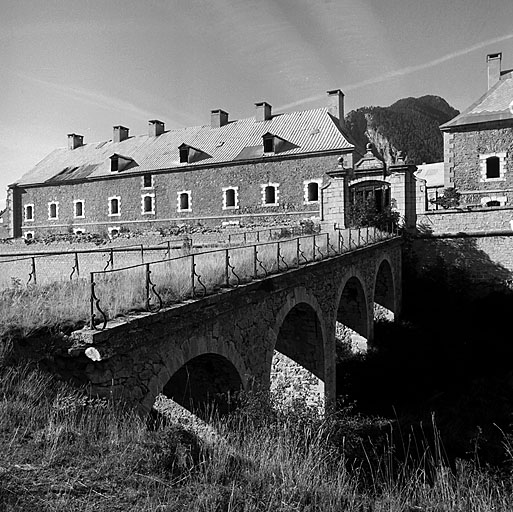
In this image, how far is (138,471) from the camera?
3592 mm

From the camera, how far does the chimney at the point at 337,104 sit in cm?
2980

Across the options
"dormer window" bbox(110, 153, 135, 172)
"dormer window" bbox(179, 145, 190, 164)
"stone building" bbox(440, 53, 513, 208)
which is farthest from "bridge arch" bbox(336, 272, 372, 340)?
"dormer window" bbox(110, 153, 135, 172)

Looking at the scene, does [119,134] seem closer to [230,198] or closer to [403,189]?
[230,198]

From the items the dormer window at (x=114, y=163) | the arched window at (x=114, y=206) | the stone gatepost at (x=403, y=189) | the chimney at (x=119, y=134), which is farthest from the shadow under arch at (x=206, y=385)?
the chimney at (x=119, y=134)

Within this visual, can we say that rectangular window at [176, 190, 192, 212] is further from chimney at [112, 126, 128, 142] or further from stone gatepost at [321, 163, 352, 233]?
stone gatepost at [321, 163, 352, 233]

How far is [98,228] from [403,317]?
22362 millimetres

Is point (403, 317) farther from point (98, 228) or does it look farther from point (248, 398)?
point (98, 228)

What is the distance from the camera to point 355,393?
45.5ft

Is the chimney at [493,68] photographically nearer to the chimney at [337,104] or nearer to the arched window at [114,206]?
the chimney at [337,104]

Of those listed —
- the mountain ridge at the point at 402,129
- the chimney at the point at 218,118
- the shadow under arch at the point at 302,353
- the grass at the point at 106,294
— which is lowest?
the shadow under arch at the point at 302,353

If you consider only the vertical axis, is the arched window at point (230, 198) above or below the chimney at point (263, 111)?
below

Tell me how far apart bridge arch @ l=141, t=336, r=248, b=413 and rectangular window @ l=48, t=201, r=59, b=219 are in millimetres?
31476

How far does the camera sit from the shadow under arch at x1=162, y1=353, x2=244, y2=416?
23.8ft

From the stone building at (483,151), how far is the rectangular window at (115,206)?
2081 centimetres
